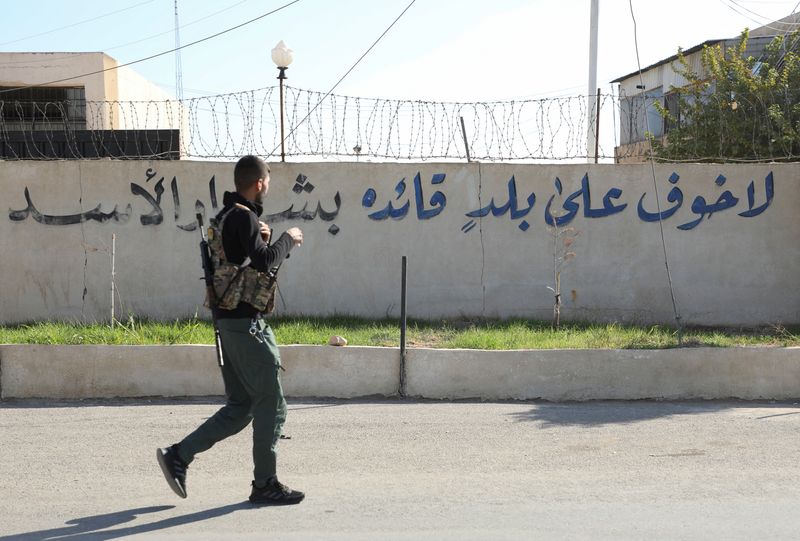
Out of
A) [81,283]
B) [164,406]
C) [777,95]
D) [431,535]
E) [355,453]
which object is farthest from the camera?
[777,95]

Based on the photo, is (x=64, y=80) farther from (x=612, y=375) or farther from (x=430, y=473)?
(x=430, y=473)

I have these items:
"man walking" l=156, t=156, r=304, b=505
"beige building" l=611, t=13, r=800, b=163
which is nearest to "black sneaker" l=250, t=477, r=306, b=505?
"man walking" l=156, t=156, r=304, b=505

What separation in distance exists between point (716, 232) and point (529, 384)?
12.0 ft

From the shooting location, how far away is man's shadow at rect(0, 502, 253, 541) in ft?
12.5

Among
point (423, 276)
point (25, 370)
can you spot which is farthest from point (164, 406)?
point (423, 276)

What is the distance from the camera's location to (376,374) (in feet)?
23.4

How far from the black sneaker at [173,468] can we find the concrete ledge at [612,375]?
3185 millimetres

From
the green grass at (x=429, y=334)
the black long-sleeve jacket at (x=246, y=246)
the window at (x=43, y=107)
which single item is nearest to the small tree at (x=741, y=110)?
the green grass at (x=429, y=334)

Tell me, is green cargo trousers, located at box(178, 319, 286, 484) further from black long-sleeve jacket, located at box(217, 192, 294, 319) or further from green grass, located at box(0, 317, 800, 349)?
green grass, located at box(0, 317, 800, 349)

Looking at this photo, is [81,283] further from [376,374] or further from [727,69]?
[727,69]

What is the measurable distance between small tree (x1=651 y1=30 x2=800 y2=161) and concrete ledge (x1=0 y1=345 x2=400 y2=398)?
20.6 feet

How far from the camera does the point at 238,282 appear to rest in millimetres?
4078

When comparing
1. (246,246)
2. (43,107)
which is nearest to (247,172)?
(246,246)

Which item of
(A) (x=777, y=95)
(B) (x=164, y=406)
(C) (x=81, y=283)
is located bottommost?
(B) (x=164, y=406)
